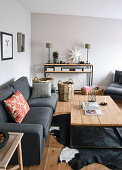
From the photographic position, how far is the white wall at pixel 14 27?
10.3 ft

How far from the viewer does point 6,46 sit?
325cm

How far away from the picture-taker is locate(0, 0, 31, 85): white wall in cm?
313

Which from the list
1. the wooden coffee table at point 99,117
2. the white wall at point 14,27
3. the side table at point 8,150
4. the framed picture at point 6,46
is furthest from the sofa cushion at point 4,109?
the wooden coffee table at point 99,117

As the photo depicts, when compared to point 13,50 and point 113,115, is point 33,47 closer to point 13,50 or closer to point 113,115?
point 13,50

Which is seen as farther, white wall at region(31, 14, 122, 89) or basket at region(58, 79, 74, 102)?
white wall at region(31, 14, 122, 89)

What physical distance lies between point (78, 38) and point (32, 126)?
3849 millimetres

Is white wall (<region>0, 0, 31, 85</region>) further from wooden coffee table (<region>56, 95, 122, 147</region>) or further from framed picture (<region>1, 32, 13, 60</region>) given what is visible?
wooden coffee table (<region>56, 95, 122, 147</region>)

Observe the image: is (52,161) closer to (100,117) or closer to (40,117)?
(40,117)

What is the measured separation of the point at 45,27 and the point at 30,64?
3.81 ft

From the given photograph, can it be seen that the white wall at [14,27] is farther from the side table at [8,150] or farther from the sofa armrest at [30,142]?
the side table at [8,150]

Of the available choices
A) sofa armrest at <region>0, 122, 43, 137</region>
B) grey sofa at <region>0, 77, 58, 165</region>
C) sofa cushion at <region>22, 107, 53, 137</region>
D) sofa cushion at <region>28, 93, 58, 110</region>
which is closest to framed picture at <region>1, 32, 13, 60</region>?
grey sofa at <region>0, 77, 58, 165</region>

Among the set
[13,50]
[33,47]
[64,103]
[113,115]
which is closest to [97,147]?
[113,115]

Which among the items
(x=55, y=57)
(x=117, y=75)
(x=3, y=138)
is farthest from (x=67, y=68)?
(x=3, y=138)

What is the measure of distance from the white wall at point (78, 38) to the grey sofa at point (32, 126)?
2.41 meters
